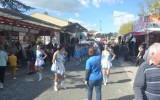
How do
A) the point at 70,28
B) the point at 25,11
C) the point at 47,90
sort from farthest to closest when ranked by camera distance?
the point at 70,28 < the point at 25,11 < the point at 47,90

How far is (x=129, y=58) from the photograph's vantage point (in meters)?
30.5

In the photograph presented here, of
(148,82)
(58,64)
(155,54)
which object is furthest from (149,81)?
(58,64)

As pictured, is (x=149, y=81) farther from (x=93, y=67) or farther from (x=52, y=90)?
(x=52, y=90)

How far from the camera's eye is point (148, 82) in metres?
4.29

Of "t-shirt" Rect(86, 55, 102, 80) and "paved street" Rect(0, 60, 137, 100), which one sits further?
"paved street" Rect(0, 60, 137, 100)

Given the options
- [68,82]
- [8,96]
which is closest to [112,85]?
[68,82]

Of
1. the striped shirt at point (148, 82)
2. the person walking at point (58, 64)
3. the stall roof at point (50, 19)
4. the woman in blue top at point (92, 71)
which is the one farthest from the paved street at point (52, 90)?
the stall roof at point (50, 19)

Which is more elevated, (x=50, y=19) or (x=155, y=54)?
(x=50, y=19)

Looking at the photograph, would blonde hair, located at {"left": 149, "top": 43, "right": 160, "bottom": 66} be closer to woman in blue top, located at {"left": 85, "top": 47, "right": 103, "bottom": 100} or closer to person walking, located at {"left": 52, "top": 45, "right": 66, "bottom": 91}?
woman in blue top, located at {"left": 85, "top": 47, "right": 103, "bottom": 100}

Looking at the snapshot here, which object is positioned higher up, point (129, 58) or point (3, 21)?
point (3, 21)

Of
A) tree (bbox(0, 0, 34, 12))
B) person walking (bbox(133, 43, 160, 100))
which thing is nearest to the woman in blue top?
person walking (bbox(133, 43, 160, 100))

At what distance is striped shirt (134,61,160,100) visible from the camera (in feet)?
14.0

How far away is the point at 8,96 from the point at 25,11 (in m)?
21.5

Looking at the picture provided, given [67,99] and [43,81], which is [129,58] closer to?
[43,81]
